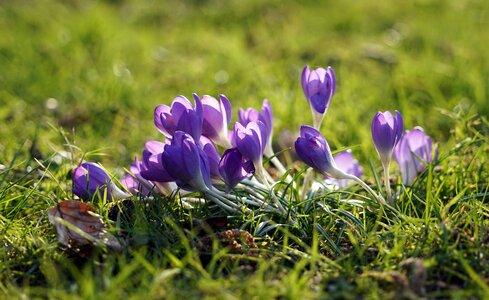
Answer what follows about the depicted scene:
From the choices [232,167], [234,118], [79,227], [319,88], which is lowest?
[79,227]

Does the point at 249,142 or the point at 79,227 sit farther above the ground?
the point at 249,142

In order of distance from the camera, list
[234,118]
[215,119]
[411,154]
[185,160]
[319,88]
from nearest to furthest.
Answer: [185,160] < [215,119] < [319,88] < [411,154] < [234,118]

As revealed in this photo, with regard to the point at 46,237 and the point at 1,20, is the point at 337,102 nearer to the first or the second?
the point at 46,237

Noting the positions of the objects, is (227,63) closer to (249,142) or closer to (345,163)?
A: (345,163)

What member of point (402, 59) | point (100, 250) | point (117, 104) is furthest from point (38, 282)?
point (402, 59)

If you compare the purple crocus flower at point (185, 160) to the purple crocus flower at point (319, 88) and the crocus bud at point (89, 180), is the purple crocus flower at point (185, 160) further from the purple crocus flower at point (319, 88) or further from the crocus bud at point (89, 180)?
the purple crocus flower at point (319, 88)

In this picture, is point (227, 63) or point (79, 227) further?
point (227, 63)

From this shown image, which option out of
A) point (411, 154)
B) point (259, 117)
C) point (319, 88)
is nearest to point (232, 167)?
point (259, 117)

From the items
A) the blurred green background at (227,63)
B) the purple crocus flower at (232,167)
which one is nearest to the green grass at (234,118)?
the blurred green background at (227,63)
